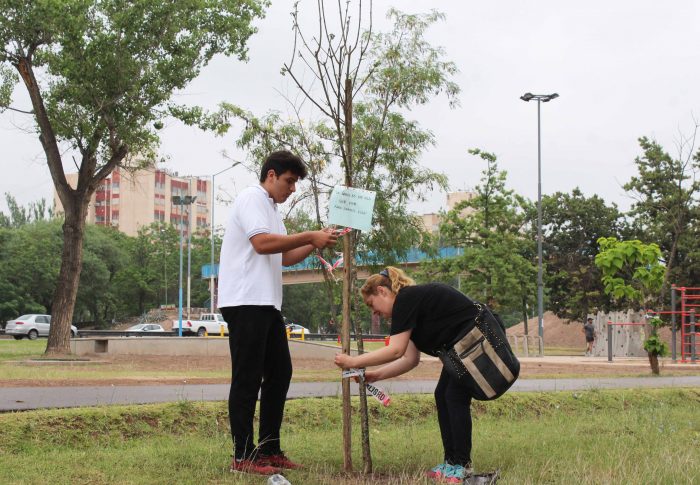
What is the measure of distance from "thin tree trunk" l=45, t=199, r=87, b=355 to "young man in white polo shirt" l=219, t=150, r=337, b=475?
19105 mm

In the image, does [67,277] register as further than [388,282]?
Yes

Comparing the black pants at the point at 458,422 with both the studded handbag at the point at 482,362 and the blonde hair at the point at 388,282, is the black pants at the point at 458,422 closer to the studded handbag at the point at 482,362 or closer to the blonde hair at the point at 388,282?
the studded handbag at the point at 482,362

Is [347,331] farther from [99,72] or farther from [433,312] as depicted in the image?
[99,72]

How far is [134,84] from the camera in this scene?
23.2 metres

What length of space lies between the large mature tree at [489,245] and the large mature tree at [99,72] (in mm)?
20140

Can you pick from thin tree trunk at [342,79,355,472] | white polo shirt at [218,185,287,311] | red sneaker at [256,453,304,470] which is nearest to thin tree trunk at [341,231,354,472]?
thin tree trunk at [342,79,355,472]

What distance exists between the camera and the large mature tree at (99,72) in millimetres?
22453

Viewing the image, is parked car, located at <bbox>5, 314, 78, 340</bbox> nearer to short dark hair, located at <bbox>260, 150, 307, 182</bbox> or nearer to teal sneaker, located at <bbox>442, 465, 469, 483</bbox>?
short dark hair, located at <bbox>260, 150, 307, 182</bbox>

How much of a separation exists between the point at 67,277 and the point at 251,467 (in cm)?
1981

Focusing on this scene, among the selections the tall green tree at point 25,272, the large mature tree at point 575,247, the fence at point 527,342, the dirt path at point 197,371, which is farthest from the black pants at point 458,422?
the tall green tree at point 25,272

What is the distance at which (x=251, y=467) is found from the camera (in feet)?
16.9

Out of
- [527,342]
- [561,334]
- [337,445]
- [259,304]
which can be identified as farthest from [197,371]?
[561,334]

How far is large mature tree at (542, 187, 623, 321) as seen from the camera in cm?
5194

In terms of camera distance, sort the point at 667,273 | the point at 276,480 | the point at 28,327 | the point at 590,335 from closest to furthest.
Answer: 1. the point at 276,480
2. the point at 667,273
3. the point at 590,335
4. the point at 28,327
